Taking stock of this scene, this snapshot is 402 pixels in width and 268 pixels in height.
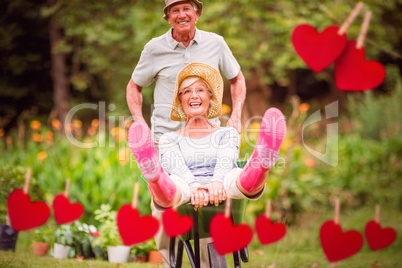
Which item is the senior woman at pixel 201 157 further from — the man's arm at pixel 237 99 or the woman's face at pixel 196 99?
the man's arm at pixel 237 99

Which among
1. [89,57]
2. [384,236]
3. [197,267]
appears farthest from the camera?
[89,57]

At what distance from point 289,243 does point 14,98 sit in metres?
7.17

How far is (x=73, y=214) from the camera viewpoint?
7.13ft

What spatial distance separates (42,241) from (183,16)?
2.31 m

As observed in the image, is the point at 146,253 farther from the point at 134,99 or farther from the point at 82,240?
the point at 134,99

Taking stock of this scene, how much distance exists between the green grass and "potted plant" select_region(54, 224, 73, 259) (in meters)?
0.08

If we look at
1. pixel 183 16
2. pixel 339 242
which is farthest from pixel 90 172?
pixel 339 242

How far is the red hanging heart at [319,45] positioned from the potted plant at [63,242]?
257 cm

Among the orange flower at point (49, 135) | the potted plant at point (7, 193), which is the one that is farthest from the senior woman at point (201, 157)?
the orange flower at point (49, 135)

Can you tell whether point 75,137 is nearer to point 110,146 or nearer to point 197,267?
point 110,146

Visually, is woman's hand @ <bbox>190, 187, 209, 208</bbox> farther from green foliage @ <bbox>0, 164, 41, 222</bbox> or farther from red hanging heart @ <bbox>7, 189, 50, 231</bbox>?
green foliage @ <bbox>0, 164, 41, 222</bbox>

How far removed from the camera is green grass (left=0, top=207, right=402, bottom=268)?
11.1ft

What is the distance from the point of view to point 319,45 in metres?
1.96

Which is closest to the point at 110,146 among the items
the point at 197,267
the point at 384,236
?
the point at 197,267
